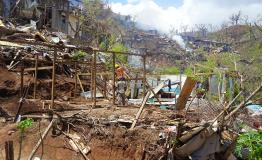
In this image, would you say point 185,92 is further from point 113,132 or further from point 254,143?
point 254,143

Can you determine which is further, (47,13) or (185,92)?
(47,13)

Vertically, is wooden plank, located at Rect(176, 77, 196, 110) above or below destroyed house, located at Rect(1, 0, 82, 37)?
below

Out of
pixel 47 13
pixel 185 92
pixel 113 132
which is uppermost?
pixel 47 13

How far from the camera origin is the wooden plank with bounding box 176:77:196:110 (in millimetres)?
11267

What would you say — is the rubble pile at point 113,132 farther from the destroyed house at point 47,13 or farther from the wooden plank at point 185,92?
the destroyed house at point 47,13

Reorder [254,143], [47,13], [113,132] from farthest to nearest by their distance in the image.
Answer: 1. [47,13]
2. [113,132]
3. [254,143]

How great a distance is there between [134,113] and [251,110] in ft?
27.0

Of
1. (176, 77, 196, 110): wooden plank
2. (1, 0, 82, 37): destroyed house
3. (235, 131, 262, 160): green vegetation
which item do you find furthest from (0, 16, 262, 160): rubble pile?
(1, 0, 82, 37): destroyed house

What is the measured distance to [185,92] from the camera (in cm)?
1161

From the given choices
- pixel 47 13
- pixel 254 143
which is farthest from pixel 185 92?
pixel 47 13

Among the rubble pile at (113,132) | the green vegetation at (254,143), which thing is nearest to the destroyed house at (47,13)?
the rubble pile at (113,132)

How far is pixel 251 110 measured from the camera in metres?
16.7

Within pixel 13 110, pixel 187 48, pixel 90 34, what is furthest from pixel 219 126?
pixel 187 48

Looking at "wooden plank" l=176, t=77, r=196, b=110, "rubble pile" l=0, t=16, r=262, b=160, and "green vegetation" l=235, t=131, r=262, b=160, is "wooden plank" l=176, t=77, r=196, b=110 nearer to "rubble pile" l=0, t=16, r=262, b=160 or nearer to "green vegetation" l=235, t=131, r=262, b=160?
"rubble pile" l=0, t=16, r=262, b=160
